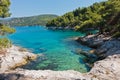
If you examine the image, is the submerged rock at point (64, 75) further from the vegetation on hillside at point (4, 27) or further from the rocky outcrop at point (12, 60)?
the rocky outcrop at point (12, 60)

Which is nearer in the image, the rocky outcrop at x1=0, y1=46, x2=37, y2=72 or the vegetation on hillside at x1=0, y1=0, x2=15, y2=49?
the vegetation on hillside at x1=0, y1=0, x2=15, y2=49

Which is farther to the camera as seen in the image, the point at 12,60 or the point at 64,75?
the point at 12,60

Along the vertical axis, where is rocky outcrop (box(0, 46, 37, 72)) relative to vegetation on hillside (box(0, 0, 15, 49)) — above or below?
below

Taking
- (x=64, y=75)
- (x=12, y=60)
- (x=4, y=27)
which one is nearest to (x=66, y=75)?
(x=64, y=75)

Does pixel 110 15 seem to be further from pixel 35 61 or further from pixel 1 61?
pixel 1 61

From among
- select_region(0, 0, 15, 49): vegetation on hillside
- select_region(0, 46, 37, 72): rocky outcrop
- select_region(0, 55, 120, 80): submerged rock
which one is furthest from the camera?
select_region(0, 46, 37, 72): rocky outcrop

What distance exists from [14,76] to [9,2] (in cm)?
1392

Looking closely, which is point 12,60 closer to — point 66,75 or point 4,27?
point 4,27

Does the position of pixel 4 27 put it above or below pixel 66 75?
above

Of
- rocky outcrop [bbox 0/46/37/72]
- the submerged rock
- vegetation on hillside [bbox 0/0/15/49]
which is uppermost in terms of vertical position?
vegetation on hillside [bbox 0/0/15/49]

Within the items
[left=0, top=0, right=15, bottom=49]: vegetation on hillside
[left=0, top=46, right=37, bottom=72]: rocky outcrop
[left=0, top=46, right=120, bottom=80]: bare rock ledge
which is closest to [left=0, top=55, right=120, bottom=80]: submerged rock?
[left=0, top=46, right=120, bottom=80]: bare rock ledge

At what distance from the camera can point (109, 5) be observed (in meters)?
71.3

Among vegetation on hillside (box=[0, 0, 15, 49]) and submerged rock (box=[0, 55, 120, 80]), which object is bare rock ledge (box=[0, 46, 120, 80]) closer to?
submerged rock (box=[0, 55, 120, 80])

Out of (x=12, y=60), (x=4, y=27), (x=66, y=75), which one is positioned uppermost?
(x=4, y=27)
